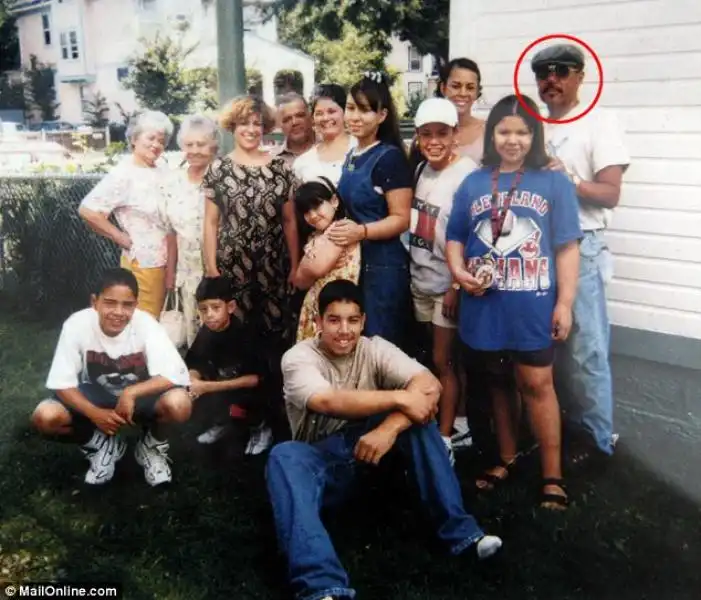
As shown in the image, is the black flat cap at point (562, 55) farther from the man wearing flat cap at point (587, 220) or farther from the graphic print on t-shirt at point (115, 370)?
the graphic print on t-shirt at point (115, 370)

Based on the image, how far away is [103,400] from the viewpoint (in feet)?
7.60

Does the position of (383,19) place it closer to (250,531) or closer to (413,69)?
(413,69)

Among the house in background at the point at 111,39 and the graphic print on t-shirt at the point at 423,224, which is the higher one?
the house in background at the point at 111,39

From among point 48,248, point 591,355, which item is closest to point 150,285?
point 48,248

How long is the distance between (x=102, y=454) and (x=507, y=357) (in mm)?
1165

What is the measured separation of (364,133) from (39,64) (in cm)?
85

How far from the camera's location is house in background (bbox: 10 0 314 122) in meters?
2.10

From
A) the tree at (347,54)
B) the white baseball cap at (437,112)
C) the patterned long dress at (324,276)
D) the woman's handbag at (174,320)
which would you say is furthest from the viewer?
the woman's handbag at (174,320)

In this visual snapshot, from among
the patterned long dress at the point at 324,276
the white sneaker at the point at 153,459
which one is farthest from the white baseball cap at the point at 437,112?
the white sneaker at the point at 153,459

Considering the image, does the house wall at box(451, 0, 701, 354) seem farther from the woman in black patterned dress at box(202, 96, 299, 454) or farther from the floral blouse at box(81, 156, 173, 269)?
the floral blouse at box(81, 156, 173, 269)

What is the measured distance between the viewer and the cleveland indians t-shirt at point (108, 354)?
227cm

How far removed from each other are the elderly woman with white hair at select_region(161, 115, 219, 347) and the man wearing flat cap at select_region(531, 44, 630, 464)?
88 centimetres

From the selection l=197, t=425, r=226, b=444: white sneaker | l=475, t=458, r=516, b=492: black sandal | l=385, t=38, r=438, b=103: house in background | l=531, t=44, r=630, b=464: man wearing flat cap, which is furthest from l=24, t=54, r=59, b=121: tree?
l=475, t=458, r=516, b=492: black sandal

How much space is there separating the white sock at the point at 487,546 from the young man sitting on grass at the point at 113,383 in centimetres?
90
